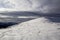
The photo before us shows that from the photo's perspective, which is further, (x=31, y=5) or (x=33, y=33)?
(x=31, y=5)

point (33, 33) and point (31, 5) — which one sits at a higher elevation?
point (31, 5)

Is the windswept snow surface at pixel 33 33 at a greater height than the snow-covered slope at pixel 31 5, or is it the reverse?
the snow-covered slope at pixel 31 5

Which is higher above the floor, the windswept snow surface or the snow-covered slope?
the snow-covered slope

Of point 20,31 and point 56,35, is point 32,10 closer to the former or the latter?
point 20,31

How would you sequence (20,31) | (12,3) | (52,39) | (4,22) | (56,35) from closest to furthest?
(52,39)
(56,35)
(20,31)
(4,22)
(12,3)

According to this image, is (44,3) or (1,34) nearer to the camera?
(1,34)

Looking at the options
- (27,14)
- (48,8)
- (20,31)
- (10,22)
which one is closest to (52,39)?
(20,31)

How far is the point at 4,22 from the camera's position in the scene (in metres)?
2.55

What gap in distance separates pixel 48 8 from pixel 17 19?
0.81 meters

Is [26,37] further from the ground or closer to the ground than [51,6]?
closer to the ground

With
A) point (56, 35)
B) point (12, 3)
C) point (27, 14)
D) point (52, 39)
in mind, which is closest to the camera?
point (52, 39)

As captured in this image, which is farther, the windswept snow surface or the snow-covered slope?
the snow-covered slope

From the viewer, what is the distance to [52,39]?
1627 millimetres

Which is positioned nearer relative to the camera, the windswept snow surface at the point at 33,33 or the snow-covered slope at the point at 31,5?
the windswept snow surface at the point at 33,33
